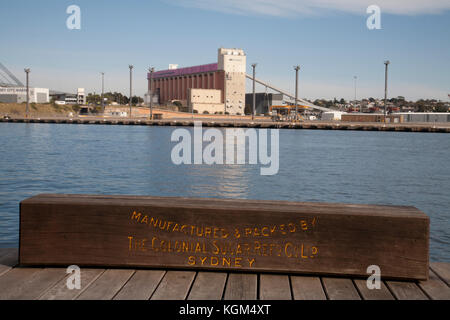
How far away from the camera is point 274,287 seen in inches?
191

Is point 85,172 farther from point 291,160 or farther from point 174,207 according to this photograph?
point 174,207

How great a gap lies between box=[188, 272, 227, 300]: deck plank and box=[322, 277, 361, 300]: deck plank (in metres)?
0.98

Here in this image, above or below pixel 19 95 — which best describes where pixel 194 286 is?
below

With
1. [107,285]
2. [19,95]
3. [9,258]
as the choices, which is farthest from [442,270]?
[19,95]

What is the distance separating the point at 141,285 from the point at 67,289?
0.67 m

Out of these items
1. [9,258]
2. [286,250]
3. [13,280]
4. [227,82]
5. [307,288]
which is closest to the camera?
[307,288]

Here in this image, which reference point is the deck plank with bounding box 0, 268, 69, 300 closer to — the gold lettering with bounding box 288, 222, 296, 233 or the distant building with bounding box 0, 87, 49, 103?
the gold lettering with bounding box 288, 222, 296, 233

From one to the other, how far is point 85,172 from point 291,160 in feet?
54.7

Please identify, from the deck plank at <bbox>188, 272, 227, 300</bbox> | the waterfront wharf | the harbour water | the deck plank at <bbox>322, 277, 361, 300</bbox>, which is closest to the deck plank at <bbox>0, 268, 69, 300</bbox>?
the deck plank at <bbox>188, 272, 227, 300</bbox>

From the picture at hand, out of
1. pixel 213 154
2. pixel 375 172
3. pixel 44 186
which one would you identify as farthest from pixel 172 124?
pixel 44 186

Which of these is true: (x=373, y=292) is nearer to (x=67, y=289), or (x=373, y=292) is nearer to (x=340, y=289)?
(x=340, y=289)

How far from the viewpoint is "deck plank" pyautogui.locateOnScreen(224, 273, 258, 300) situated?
→ 4.63 metres
